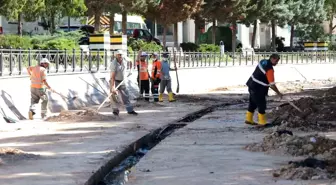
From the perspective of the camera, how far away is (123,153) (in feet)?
40.6

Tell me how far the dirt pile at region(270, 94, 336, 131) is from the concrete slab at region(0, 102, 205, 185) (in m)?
2.91

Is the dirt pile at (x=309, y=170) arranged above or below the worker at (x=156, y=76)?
below

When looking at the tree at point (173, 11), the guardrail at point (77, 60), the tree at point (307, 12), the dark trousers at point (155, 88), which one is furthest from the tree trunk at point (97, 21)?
the tree at point (307, 12)

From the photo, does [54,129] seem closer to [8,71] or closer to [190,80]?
[8,71]

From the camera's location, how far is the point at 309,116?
1712cm

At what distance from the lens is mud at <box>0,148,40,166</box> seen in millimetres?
10909

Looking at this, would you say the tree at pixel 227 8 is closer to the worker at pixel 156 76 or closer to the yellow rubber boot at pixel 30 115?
the worker at pixel 156 76

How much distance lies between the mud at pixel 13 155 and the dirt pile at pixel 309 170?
13.3ft

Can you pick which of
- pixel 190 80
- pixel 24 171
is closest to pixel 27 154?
pixel 24 171

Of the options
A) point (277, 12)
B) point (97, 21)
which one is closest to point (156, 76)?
point (97, 21)

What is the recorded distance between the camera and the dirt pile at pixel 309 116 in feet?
50.6

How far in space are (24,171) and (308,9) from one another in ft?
176

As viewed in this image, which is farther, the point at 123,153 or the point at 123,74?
the point at 123,74

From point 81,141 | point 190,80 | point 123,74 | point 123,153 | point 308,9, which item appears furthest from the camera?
point 308,9
